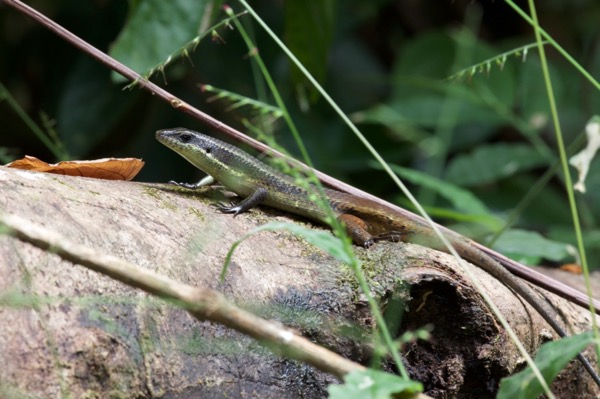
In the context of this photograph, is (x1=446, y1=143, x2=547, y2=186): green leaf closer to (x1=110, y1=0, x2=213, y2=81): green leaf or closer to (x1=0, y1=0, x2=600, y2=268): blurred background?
(x1=0, y1=0, x2=600, y2=268): blurred background

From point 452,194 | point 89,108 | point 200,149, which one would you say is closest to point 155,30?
point 200,149

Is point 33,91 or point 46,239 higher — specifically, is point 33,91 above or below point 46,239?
below

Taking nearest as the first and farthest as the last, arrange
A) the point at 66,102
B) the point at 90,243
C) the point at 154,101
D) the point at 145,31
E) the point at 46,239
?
the point at 46,239, the point at 90,243, the point at 145,31, the point at 66,102, the point at 154,101

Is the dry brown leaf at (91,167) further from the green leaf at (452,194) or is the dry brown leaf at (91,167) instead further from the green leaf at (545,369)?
the green leaf at (452,194)

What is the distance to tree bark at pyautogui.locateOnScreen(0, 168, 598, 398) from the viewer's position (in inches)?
70.4

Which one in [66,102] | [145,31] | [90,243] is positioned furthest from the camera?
[66,102]

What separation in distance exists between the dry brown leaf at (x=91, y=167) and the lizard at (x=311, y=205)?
35 cm

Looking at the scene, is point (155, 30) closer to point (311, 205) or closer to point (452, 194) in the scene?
point (311, 205)

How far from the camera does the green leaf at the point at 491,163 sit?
5070 millimetres

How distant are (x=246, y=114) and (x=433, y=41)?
153cm

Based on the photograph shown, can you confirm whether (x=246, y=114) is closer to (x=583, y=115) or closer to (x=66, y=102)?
(x=66, y=102)

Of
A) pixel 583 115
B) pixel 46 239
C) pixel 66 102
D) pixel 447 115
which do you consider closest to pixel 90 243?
pixel 46 239

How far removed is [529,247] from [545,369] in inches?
68.0

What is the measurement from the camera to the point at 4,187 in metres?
2.07
